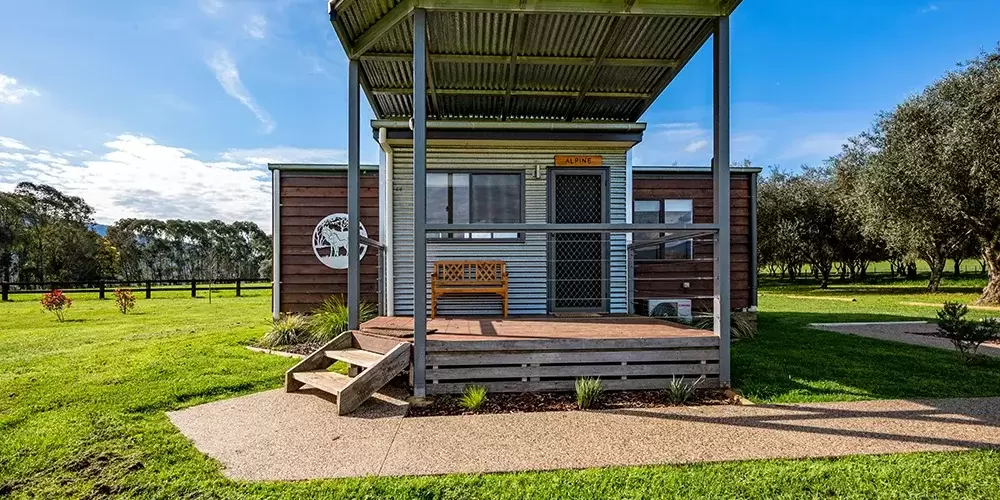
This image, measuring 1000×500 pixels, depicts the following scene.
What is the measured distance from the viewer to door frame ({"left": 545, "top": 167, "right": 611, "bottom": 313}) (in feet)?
24.8

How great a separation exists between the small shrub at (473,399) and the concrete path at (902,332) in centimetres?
678

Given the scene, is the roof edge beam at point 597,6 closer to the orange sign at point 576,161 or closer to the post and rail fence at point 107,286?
the orange sign at point 576,161

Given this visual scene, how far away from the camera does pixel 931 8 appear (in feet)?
41.7

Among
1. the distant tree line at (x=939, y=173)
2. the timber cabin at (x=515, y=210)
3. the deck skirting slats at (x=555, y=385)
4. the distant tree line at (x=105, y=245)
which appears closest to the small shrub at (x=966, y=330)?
the timber cabin at (x=515, y=210)

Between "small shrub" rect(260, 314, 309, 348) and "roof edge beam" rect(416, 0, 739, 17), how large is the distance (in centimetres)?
532

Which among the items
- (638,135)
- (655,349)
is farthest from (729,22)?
(655,349)

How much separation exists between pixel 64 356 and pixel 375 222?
460cm

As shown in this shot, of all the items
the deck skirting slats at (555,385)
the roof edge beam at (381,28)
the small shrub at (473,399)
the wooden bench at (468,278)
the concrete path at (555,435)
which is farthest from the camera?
the wooden bench at (468,278)

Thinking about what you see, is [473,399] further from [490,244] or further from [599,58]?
[599,58]

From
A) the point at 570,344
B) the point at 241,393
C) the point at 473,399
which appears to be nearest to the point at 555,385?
the point at 570,344

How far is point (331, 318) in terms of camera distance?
7.22m

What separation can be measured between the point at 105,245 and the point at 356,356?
1720 inches

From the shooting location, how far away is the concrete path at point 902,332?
689cm

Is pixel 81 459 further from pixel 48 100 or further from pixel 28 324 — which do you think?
pixel 28 324
